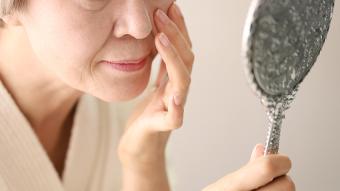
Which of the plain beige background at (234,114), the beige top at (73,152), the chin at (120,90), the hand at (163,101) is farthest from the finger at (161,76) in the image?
the plain beige background at (234,114)

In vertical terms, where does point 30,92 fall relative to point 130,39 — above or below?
below

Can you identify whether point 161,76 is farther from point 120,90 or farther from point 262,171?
point 262,171

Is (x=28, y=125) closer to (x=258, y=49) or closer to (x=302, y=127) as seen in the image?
(x=258, y=49)

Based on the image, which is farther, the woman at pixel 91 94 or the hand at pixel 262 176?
the woman at pixel 91 94

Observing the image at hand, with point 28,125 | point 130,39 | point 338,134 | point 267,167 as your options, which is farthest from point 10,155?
point 338,134

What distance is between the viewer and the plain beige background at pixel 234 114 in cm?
144

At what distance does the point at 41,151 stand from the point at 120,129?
23 cm

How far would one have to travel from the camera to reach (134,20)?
2.47ft

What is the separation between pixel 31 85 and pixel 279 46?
1.75 feet

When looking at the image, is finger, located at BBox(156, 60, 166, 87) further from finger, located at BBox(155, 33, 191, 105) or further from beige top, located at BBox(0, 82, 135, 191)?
Answer: beige top, located at BBox(0, 82, 135, 191)

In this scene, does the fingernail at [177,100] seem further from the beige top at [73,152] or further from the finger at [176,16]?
the beige top at [73,152]

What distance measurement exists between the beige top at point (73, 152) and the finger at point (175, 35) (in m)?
0.30

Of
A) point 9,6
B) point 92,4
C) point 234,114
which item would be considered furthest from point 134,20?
point 234,114

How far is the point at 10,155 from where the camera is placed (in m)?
0.98
